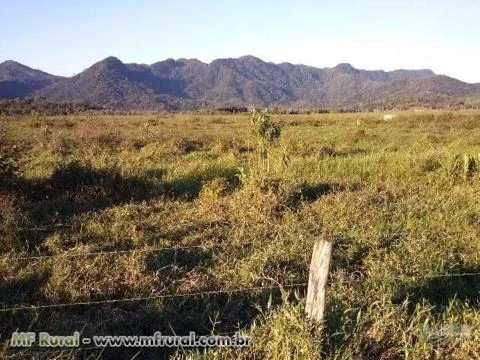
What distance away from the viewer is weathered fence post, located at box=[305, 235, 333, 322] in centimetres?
398

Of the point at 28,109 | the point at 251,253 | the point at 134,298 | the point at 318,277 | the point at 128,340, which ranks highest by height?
the point at 28,109

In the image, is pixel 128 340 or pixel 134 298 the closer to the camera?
pixel 128 340

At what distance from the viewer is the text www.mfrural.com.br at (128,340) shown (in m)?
4.32

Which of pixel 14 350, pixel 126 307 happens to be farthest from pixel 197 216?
pixel 14 350

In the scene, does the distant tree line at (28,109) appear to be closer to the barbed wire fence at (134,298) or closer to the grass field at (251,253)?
the grass field at (251,253)

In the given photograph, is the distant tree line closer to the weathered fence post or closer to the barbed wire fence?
the barbed wire fence

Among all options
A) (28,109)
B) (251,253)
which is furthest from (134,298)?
(28,109)

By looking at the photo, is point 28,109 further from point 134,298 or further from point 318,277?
point 318,277

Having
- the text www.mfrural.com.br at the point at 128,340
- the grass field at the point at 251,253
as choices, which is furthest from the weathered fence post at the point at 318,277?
the text www.mfrural.com.br at the point at 128,340

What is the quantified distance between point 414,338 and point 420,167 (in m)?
8.28

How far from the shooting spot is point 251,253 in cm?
656

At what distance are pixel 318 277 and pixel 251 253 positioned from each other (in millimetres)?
2575

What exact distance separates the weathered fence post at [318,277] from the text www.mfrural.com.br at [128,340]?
0.66 metres

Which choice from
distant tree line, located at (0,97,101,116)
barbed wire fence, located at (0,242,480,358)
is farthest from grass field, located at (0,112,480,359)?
distant tree line, located at (0,97,101,116)
